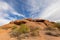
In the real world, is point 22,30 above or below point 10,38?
above

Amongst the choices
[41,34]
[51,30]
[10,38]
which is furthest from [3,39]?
[51,30]

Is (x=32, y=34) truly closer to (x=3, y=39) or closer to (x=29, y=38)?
(x=29, y=38)

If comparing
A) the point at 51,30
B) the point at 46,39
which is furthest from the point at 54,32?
the point at 46,39

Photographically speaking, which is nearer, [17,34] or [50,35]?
[50,35]

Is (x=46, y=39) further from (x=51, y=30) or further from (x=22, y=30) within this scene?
(x=22, y=30)

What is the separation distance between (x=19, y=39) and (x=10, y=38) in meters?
1.73

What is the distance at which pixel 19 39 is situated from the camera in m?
16.1

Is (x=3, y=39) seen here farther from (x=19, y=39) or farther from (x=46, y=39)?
(x=46, y=39)

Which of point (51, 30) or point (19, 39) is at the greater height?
point (51, 30)

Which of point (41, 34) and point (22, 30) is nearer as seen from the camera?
point (41, 34)

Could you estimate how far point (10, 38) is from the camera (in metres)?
17.4

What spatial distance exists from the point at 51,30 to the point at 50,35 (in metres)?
1.67

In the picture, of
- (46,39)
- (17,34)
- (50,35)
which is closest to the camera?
(46,39)

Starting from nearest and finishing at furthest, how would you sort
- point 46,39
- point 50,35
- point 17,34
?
point 46,39
point 50,35
point 17,34
